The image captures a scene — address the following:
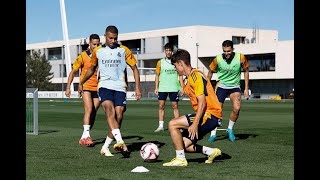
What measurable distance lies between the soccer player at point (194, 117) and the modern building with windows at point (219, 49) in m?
73.2

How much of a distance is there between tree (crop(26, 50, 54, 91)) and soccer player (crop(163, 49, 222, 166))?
102 meters

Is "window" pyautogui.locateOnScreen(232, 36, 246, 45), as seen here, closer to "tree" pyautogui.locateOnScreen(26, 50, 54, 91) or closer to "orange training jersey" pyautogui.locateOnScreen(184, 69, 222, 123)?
"tree" pyautogui.locateOnScreen(26, 50, 54, 91)

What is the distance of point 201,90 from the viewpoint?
8.44m

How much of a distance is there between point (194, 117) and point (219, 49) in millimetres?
83309

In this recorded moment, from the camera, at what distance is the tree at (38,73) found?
4299 inches

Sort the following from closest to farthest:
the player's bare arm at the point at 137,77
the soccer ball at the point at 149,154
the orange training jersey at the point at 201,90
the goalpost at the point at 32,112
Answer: the orange training jersey at the point at 201,90, the soccer ball at the point at 149,154, the player's bare arm at the point at 137,77, the goalpost at the point at 32,112

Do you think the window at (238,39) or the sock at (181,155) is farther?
the window at (238,39)

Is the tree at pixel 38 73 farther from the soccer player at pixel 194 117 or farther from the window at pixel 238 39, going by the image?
the soccer player at pixel 194 117

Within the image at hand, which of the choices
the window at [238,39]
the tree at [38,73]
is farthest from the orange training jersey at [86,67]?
the tree at [38,73]

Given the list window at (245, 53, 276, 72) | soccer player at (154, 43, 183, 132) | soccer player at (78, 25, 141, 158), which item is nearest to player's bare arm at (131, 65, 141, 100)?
soccer player at (78, 25, 141, 158)

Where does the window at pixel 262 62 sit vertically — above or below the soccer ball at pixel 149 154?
above

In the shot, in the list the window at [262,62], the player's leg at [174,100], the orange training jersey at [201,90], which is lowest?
the player's leg at [174,100]

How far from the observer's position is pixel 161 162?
29.2 ft

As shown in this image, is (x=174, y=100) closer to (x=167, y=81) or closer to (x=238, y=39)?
(x=167, y=81)
